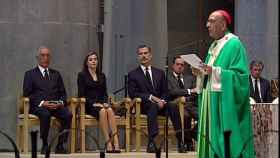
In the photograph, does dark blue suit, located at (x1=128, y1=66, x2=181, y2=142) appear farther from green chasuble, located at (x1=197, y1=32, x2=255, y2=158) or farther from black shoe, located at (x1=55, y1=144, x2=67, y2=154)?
green chasuble, located at (x1=197, y1=32, x2=255, y2=158)

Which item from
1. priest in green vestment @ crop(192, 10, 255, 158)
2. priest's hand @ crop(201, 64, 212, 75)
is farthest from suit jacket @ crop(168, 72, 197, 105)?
priest's hand @ crop(201, 64, 212, 75)

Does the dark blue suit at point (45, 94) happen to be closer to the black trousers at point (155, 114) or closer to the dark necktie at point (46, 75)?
the dark necktie at point (46, 75)

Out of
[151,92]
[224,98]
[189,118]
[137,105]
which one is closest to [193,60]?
[224,98]

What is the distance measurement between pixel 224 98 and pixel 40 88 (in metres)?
4.69

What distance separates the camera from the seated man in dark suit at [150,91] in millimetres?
13945

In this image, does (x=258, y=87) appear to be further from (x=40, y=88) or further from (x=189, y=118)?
(x=40, y=88)

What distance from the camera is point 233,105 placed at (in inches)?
395

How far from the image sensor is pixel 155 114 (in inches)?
548

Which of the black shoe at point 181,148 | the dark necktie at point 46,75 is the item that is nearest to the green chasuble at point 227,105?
the black shoe at point 181,148

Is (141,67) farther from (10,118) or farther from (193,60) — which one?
(193,60)

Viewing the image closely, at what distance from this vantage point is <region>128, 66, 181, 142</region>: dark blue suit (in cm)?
1393

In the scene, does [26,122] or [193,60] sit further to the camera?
[26,122]

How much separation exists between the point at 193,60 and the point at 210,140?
909 millimetres

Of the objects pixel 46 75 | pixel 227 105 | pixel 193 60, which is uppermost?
Answer: pixel 193 60
